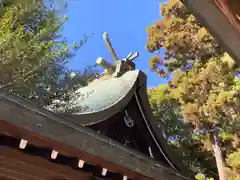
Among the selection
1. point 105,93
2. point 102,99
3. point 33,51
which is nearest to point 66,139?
point 33,51

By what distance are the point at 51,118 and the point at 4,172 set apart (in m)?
0.65

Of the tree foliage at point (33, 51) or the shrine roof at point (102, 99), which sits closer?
the tree foliage at point (33, 51)

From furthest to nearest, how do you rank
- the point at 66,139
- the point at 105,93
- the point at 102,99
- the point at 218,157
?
the point at 218,157 < the point at 105,93 < the point at 102,99 < the point at 66,139

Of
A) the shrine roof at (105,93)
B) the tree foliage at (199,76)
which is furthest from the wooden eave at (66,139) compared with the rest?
the tree foliage at (199,76)

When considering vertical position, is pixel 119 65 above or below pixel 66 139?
above

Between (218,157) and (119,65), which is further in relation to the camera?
(218,157)

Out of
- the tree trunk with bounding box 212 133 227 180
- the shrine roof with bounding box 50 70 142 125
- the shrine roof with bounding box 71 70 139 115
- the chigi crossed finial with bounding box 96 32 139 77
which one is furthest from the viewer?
the tree trunk with bounding box 212 133 227 180

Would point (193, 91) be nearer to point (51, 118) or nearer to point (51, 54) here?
point (51, 54)

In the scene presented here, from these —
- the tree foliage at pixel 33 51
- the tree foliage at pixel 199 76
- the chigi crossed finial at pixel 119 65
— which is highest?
the tree foliage at pixel 199 76

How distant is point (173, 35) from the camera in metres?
11.8

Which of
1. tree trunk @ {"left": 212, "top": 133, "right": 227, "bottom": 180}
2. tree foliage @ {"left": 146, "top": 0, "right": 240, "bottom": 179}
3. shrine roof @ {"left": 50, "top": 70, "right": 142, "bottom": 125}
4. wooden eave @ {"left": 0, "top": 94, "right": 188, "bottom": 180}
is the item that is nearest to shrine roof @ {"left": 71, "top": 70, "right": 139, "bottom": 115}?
shrine roof @ {"left": 50, "top": 70, "right": 142, "bottom": 125}

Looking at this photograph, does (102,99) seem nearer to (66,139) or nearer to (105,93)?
(105,93)

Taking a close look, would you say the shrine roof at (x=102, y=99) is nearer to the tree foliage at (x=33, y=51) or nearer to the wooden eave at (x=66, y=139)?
the tree foliage at (x=33, y=51)

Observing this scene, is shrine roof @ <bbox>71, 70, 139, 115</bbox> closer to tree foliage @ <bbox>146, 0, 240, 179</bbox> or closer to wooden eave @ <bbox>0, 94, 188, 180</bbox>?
wooden eave @ <bbox>0, 94, 188, 180</bbox>
